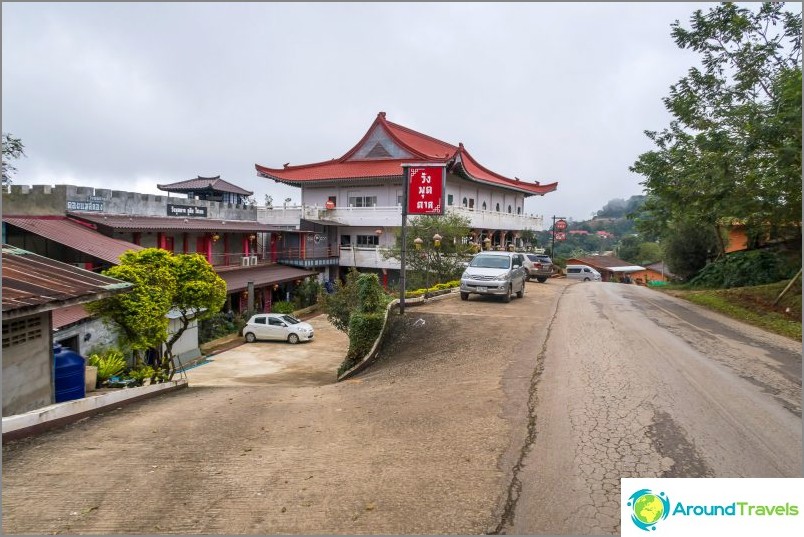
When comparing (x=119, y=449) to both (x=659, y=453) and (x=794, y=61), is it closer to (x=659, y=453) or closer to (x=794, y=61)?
(x=659, y=453)

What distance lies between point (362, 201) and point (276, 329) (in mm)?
14454

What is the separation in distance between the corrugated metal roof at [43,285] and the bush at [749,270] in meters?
25.3

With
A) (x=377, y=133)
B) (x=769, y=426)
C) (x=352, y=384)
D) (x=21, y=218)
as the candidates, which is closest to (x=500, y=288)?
(x=352, y=384)

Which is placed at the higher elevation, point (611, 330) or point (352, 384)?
point (611, 330)

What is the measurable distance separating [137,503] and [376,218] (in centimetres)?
2865

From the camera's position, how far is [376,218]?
3272 centimetres

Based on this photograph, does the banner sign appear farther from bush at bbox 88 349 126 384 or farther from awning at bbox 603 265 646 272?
awning at bbox 603 265 646 272

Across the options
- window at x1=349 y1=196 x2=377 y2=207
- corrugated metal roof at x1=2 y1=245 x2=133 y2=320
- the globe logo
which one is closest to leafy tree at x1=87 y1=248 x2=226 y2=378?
corrugated metal roof at x1=2 y1=245 x2=133 y2=320

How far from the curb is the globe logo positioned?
7.07 m

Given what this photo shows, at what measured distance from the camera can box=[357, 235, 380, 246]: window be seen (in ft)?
112

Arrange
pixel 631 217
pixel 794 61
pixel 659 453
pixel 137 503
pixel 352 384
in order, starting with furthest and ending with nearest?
pixel 631 217 → pixel 794 61 → pixel 352 384 → pixel 659 453 → pixel 137 503

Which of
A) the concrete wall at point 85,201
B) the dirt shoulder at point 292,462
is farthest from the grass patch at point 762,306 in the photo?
the concrete wall at point 85,201

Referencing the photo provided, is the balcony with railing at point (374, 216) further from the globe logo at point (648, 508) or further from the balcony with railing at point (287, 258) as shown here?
the globe logo at point (648, 508)

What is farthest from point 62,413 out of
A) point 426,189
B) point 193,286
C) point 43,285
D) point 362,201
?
point 362,201
